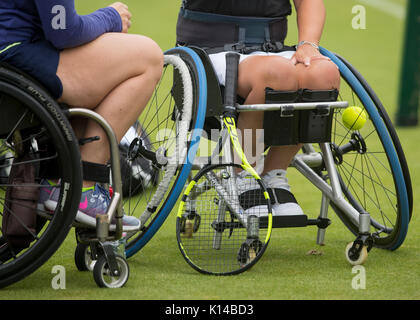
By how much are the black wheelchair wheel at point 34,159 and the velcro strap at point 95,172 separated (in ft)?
0.32

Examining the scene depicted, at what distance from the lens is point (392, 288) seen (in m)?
2.95

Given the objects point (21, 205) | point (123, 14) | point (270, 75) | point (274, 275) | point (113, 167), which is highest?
point (123, 14)

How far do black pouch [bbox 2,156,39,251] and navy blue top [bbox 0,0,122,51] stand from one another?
1.37ft

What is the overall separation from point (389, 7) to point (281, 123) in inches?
461

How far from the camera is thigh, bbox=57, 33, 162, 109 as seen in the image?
282cm

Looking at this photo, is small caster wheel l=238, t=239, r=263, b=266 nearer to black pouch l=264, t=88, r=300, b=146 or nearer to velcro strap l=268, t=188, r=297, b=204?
velcro strap l=268, t=188, r=297, b=204

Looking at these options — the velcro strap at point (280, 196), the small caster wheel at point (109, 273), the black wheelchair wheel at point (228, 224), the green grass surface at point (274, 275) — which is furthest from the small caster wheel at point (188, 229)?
the small caster wheel at point (109, 273)

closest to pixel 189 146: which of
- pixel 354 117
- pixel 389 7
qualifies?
pixel 354 117

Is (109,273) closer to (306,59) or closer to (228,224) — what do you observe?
(228,224)

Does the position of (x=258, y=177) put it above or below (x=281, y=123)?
below

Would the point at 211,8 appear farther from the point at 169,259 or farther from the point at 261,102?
the point at 169,259

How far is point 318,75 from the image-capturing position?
325 cm

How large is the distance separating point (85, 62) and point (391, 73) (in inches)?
294

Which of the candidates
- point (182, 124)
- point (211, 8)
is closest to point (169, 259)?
point (182, 124)
